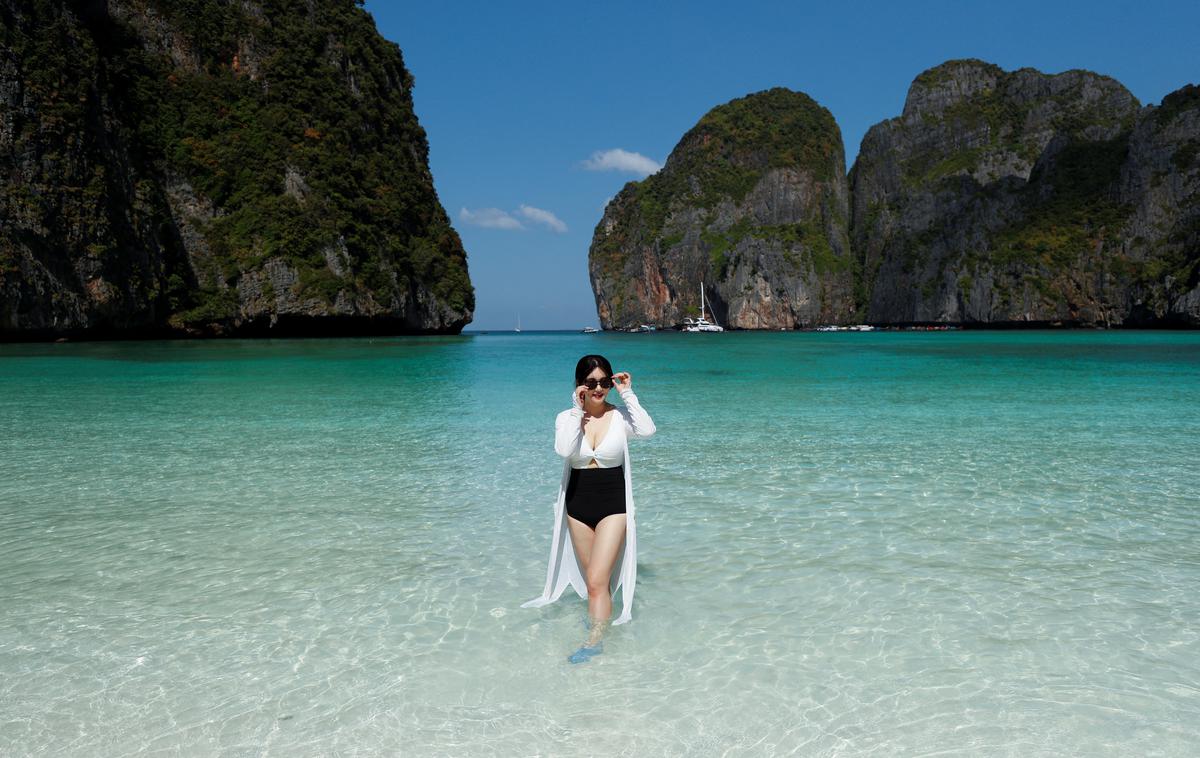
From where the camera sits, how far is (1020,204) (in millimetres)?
131875

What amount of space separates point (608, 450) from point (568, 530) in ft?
1.94

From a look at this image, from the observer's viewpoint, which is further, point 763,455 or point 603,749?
point 763,455

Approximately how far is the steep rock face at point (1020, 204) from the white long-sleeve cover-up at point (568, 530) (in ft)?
364

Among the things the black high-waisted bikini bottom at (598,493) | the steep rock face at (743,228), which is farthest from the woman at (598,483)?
the steep rock face at (743,228)

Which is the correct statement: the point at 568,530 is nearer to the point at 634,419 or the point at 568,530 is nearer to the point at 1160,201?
the point at 634,419

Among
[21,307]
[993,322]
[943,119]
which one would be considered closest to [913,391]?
[21,307]

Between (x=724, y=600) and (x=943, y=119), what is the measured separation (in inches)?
7497

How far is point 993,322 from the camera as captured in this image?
402 ft

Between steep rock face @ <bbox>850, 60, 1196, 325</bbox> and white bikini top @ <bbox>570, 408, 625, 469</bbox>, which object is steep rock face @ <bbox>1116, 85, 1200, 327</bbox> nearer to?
steep rock face @ <bbox>850, 60, 1196, 325</bbox>

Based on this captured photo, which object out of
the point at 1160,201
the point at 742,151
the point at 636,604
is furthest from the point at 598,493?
the point at 742,151

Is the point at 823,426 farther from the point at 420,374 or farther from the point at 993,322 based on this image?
the point at 993,322

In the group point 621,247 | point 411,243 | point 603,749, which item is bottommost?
point 603,749

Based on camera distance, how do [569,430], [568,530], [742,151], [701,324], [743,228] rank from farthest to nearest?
[742,151]
[743,228]
[701,324]
[568,530]
[569,430]

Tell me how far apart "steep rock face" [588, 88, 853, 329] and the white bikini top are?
Result: 5494 inches
